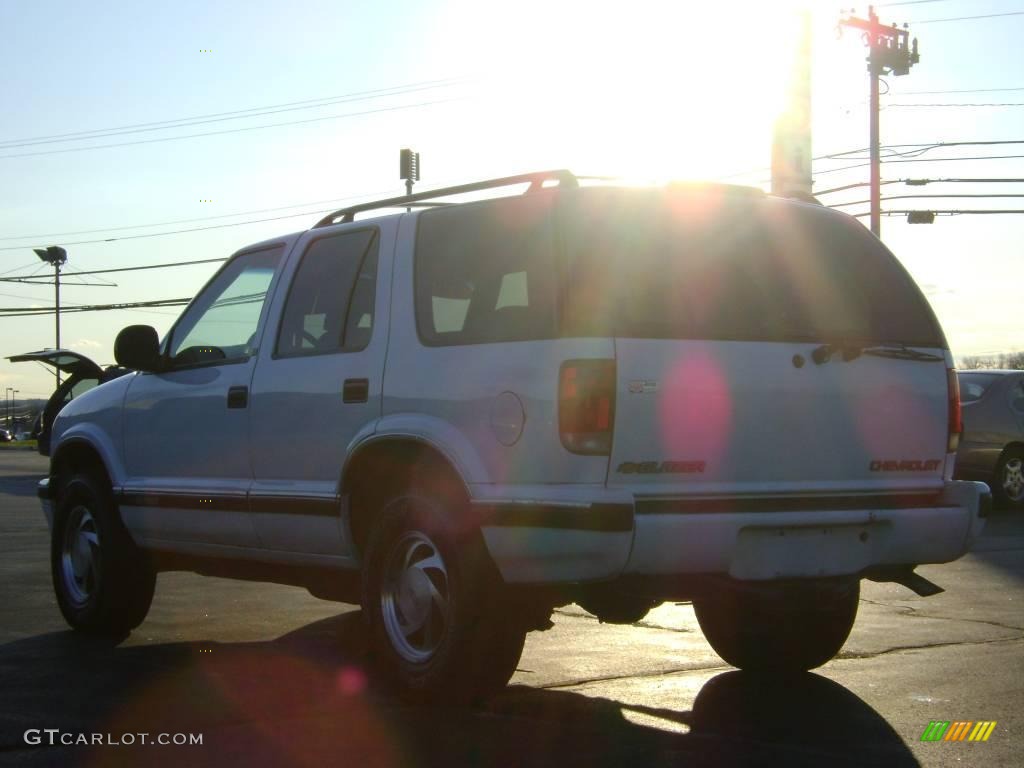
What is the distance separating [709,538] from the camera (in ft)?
15.8

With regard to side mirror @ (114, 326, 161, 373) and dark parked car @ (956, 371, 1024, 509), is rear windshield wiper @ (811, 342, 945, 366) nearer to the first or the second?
side mirror @ (114, 326, 161, 373)

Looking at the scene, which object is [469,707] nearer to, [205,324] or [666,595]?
[666,595]

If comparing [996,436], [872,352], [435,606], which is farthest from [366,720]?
[996,436]

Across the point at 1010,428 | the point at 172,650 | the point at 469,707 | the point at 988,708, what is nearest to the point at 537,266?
the point at 469,707

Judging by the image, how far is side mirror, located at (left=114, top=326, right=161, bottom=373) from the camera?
6.93 metres

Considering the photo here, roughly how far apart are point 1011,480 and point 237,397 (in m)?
11.8

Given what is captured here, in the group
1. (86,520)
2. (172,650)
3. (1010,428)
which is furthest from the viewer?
(1010,428)

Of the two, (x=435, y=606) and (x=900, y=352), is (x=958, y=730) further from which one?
(x=435, y=606)

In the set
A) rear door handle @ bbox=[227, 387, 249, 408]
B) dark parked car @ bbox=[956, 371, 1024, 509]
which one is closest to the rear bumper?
rear door handle @ bbox=[227, 387, 249, 408]

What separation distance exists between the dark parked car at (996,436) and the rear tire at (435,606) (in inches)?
453

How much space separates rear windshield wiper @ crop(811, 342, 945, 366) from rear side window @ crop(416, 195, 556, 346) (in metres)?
1.09

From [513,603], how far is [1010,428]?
1204cm

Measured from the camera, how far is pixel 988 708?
5.32 meters

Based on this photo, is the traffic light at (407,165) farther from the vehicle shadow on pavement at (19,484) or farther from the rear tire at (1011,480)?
the rear tire at (1011,480)
